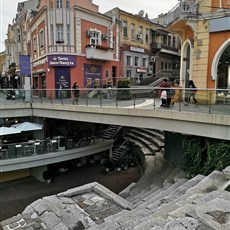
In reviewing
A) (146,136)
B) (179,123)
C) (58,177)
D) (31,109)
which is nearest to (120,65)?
(146,136)

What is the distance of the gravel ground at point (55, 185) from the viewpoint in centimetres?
1220

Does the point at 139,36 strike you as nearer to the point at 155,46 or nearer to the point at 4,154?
the point at 155,46

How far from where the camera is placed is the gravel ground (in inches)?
480

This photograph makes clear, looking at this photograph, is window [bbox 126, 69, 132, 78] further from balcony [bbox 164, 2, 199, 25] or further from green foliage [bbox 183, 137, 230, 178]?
green foliage [bbox 183, 137, 230, 178]

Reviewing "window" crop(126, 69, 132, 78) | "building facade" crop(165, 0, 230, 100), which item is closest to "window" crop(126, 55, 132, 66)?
"window" crop(126, 69, 132, 78)

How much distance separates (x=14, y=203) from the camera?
480 inches

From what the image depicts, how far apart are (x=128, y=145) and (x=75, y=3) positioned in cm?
1339

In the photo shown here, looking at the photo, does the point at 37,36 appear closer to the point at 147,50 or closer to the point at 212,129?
the point at 147,50

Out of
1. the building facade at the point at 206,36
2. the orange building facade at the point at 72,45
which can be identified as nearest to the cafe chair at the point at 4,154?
the orange building facade at the point at 72,45

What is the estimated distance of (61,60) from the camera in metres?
20.3

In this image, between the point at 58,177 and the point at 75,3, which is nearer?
the point at 58,177

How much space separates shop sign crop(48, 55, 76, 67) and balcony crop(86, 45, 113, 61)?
1.78 metres

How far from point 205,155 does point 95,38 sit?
55.8ft

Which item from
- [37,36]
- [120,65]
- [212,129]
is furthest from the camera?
[120,65]
